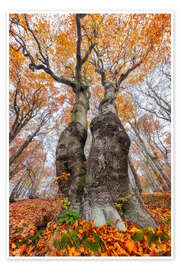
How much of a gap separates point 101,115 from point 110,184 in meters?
1.82

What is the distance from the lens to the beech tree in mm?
2129

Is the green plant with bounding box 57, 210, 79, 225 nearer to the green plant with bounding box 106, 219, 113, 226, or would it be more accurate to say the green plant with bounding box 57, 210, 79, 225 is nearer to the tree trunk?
the tree trunk

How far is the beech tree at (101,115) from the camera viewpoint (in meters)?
2.13

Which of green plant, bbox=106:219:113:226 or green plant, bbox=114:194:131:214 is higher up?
green plant, bbox=114:194:131:214

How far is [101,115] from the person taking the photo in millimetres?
2988

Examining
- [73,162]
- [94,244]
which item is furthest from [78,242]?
[73,162]

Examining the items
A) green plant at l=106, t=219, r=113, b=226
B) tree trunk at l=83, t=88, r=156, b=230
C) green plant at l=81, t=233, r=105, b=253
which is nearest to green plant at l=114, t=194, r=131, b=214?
tree trunk at l=83, t=88, r=156, b=230

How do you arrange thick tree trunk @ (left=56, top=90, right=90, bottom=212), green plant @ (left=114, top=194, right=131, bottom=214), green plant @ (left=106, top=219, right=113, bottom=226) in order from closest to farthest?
1. green plant @ (left=106, top=219, right=113, bottom=226)
2. green plant @ (left=114, top=194, right=131, bottom=214)
3. thick tree trunk @ (left=56, top=90, right=90, bottom=212)

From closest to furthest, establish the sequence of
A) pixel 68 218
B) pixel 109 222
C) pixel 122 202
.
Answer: pixel 109 222 < pixel 68 218 < pixel 122 202

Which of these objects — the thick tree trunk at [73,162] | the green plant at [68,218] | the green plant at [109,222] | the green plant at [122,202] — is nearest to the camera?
the green plant at [109,222]

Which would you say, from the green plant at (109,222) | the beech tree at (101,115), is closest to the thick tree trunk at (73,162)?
the beech tree at (101,115)

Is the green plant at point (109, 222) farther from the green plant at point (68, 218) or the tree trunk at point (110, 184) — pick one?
the green plant at point (68, 218)

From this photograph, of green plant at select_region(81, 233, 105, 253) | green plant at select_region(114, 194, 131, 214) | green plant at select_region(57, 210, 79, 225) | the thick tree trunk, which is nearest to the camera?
A: green plant at select_region(81, 233, 105, 253)

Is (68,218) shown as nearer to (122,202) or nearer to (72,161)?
(122,202)
